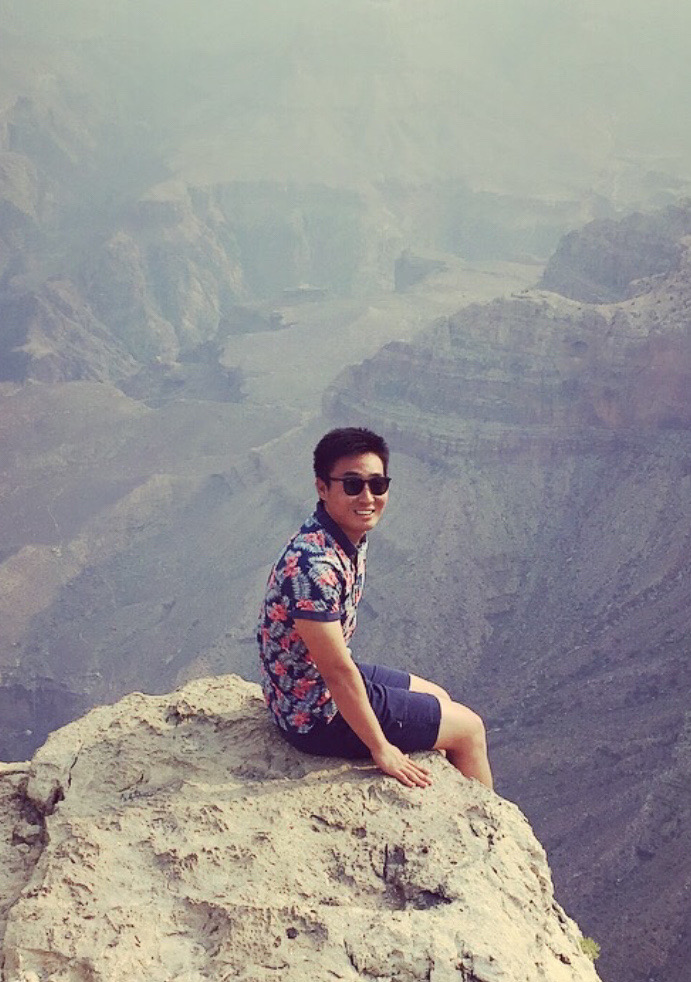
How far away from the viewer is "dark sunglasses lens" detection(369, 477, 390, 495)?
5.99 meters

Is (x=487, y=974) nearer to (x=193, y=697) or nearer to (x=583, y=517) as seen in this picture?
(x=193, y=697)

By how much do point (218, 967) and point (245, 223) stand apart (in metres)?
113

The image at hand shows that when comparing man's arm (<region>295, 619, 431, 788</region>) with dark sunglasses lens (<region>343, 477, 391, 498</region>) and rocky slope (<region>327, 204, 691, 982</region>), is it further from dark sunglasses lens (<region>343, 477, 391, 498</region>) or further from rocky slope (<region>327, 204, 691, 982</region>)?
rocky slope (<region>327, 204, 691, 982</region>)

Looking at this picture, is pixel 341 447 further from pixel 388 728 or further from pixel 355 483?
pixel 388 728

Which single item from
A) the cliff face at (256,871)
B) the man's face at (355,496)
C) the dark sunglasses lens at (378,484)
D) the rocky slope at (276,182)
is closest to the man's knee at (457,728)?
the cliff face at (256,871)

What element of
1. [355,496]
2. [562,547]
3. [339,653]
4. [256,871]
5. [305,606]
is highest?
[355,496]

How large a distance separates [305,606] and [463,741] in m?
1.57

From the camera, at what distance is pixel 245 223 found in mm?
111875

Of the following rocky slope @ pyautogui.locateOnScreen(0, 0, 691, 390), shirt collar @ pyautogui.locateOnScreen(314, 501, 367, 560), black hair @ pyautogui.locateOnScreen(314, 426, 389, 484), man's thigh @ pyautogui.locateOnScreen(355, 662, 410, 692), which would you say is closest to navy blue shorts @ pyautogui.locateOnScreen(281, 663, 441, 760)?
man's thigh @ pyautogui.locateOnScreen(355, 662, 410, 692)

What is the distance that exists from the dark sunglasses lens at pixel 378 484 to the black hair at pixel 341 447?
4.2 inches

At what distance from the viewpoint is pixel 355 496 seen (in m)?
5.99

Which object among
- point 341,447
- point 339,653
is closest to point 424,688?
point 339,653

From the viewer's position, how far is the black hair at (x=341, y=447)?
19.6ft

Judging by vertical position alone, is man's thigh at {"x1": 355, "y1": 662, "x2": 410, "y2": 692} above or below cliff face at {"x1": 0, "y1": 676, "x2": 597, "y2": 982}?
above
